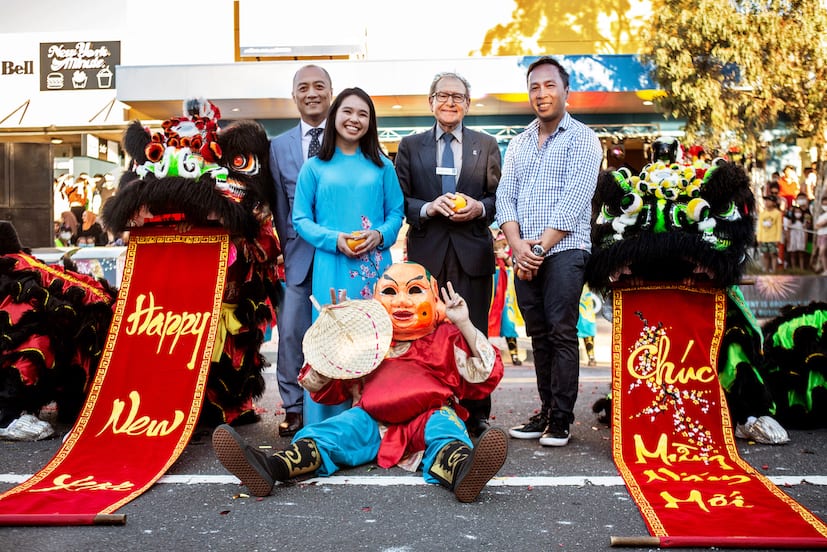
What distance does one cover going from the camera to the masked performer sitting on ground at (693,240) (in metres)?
4.48

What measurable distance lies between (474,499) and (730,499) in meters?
1.03

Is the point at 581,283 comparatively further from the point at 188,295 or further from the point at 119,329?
the point at 119,329

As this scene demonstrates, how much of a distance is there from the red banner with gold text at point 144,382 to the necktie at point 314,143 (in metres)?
0.70

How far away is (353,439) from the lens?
13.5 ft

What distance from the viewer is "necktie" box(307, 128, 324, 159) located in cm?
516

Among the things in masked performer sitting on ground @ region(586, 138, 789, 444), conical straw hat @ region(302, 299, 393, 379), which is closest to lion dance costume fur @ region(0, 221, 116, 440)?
conical straw hat @ region(302, 299, 393, 379)

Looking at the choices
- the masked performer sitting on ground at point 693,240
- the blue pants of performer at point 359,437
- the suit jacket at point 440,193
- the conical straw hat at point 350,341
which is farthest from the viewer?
the suit jacket at point 440,193

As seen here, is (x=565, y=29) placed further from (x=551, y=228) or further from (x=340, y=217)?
(x=340, y=217)

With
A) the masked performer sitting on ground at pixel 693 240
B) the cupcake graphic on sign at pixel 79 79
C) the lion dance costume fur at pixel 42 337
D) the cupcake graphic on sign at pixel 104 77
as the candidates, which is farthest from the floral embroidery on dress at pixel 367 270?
the cupcake graphic on sign at pixel 79 79

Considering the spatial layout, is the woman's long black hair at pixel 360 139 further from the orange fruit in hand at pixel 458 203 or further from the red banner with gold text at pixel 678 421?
the red banner with gold text at pixel 678 421

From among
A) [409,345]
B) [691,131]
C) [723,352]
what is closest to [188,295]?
[409,345]

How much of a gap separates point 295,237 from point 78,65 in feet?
72.0

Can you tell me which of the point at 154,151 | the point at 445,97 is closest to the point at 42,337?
the point at 154,151

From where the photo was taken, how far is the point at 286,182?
17.2 ft
